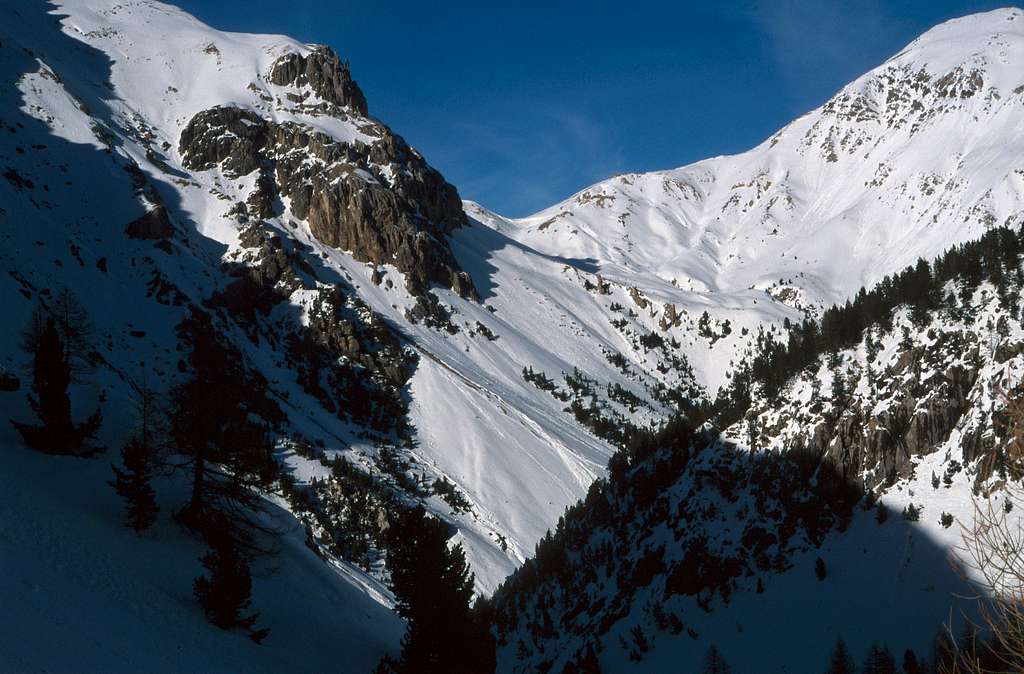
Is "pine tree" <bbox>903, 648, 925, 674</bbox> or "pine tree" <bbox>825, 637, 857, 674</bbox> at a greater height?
"pine tree" <bbox>903, 648, 925, 674</bbox>

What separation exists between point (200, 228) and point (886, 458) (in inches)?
5869

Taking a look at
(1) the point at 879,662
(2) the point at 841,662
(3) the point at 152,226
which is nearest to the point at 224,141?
(3) the point at 152,226

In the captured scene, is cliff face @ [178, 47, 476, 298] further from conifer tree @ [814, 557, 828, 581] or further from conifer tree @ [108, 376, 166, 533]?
conifer tree @ [108, 376, 166, 533]

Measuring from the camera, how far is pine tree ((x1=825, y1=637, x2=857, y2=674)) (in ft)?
82.5

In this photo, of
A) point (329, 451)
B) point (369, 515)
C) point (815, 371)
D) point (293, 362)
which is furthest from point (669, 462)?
point (293, 362)

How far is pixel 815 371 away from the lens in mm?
38969

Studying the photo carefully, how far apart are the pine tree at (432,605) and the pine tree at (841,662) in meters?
13.5

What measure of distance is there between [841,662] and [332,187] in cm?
16284

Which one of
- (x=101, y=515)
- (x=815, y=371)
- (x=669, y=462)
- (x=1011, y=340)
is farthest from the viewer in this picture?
(x=669, y=462)

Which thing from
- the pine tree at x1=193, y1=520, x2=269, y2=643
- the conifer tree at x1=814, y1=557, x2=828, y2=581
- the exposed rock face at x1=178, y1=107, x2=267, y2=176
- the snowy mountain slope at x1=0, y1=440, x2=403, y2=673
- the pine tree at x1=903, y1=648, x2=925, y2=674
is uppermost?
the exposed rock face at x1=178, y1=107, x2=267, y2=176

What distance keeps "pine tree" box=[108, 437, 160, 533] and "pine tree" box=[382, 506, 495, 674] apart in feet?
29.6

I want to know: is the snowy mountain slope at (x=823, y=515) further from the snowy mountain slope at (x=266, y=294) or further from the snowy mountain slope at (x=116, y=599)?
the snowy mountain slope at (x=266, y=294)

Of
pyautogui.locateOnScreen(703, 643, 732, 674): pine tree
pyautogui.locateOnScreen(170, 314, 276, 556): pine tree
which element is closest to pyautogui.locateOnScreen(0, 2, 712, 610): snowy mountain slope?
pyautogui.locateOnScreen(170, 314, 276, 556): pine tree

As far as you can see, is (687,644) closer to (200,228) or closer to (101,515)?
(101,515)
